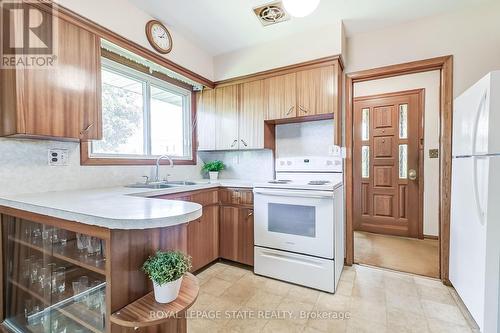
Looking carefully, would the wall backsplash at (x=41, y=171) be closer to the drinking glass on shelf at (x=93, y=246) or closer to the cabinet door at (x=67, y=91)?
the cabinet door at (x=67, y=91)

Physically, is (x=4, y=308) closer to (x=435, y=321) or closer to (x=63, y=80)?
(x=63, y=80)

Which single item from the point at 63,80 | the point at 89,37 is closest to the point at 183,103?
the point at 89,37

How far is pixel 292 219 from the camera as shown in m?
2.13

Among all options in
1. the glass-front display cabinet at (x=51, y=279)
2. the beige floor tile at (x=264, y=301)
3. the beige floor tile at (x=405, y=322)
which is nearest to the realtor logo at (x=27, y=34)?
the glass-front display cabinet at (x=51, y=279)

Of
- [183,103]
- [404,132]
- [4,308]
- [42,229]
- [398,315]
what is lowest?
[398,315]

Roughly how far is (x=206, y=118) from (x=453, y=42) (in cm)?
263

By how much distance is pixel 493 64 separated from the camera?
2.00 meters

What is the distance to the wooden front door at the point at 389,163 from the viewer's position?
3.48 meters

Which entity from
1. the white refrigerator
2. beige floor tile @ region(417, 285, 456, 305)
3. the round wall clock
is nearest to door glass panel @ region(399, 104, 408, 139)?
the white refrigerator

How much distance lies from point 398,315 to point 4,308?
2717mm

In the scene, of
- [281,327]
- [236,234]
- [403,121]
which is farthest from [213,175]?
[403,121]

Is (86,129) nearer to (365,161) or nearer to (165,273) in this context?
(165,273)

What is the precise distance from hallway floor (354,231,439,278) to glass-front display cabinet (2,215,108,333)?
8.32 feet

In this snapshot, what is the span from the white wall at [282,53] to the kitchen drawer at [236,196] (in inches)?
54.7
